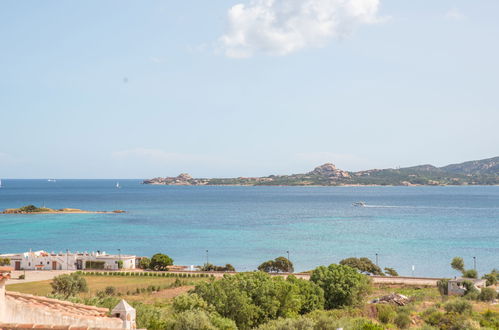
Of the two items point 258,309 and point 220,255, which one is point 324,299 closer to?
point 258,309

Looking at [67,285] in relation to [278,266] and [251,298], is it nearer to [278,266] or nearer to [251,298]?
[251,298]

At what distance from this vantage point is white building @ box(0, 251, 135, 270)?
53.9 meters

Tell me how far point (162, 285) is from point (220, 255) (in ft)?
74.3

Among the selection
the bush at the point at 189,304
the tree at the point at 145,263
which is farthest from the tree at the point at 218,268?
the bush at the point at 189,304

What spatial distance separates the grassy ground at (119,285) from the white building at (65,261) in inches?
243

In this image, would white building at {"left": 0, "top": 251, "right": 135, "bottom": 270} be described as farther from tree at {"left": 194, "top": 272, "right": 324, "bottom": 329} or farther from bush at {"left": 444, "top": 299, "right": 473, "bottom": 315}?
bush at {"left": 444, "top": 299, "right": 473, "bottom": 315}

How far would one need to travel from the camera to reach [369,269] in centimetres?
5041

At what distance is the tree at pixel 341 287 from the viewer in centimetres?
3075

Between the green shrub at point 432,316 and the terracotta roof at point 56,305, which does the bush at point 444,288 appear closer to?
the green shrub at point 432,316

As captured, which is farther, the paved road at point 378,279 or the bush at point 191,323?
the paved road at point 378,279

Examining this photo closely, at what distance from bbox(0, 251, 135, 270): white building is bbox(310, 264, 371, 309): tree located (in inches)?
1174

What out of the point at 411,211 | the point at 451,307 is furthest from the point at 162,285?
the point at 411,211

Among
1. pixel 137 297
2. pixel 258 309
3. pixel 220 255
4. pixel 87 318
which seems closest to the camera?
pixel 87 318

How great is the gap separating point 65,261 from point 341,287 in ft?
117
